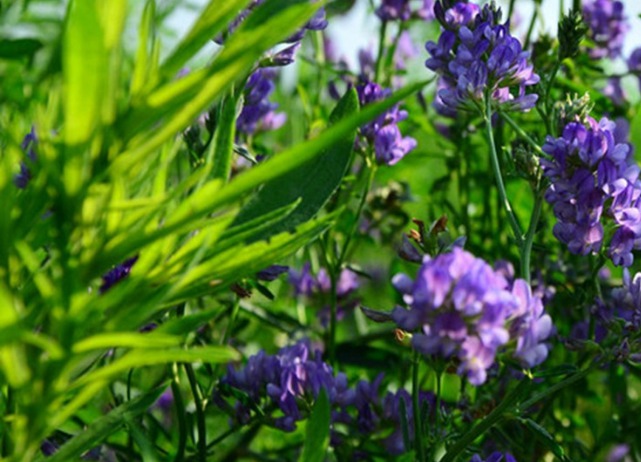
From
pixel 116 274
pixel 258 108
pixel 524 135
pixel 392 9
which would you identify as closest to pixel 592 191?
pixel 524 135

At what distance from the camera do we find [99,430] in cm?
53

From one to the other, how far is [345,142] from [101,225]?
211 millimetres

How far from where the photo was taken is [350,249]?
4.06ft

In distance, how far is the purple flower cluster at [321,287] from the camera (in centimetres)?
125

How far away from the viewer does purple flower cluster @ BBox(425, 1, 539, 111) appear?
0.75 m

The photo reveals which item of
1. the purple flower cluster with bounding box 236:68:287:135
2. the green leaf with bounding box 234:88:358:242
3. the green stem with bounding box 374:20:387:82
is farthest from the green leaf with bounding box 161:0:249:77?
the green stem with bounding box 374:20:387:82

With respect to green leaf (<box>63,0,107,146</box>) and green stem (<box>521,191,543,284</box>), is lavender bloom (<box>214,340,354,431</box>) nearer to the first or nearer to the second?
green stem (<box>521,191,543,284</box>)

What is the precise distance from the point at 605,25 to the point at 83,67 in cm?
106

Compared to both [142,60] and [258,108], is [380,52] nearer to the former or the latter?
[258,108]

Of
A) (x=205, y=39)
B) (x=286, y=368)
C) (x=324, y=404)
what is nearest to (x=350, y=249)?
(x=286, y=368)

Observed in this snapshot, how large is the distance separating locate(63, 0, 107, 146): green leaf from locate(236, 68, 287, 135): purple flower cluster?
53 centimetres

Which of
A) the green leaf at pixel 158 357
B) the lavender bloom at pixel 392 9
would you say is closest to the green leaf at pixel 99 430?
the green leaf at pixel 158 357

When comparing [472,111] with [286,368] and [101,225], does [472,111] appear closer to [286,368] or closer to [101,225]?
[286,368]

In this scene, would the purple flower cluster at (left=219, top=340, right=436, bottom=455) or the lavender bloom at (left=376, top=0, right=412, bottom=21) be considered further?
the lavender bloom at (left=376, top=0, right=412, bottom=21)
